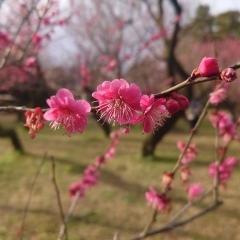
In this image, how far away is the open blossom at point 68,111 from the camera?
2.69 ft

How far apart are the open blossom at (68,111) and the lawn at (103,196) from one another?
109 cm

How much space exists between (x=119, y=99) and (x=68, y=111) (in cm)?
14

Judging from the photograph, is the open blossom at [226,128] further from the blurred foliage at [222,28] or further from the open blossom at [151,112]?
the blurred foliage at [222,28]

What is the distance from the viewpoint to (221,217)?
3.58m

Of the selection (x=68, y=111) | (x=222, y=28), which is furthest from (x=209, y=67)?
(x=222, y=28)

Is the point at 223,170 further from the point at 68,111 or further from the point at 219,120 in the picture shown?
the point at 68,111

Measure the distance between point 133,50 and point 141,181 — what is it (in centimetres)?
703

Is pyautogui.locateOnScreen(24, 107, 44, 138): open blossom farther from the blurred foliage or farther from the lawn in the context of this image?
the blurred foliage

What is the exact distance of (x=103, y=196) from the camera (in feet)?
13.5

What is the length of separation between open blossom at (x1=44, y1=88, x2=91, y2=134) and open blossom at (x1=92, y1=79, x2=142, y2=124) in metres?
0.04

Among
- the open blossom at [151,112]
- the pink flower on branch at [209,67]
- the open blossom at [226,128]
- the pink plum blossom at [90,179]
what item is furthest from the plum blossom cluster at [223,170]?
the pink flower on branch at [209,67]

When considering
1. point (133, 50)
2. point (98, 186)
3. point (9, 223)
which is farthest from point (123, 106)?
point (133, 50)

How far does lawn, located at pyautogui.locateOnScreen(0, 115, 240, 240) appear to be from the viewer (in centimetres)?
331

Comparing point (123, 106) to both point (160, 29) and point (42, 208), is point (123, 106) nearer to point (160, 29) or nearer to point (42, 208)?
point (42, 208)
